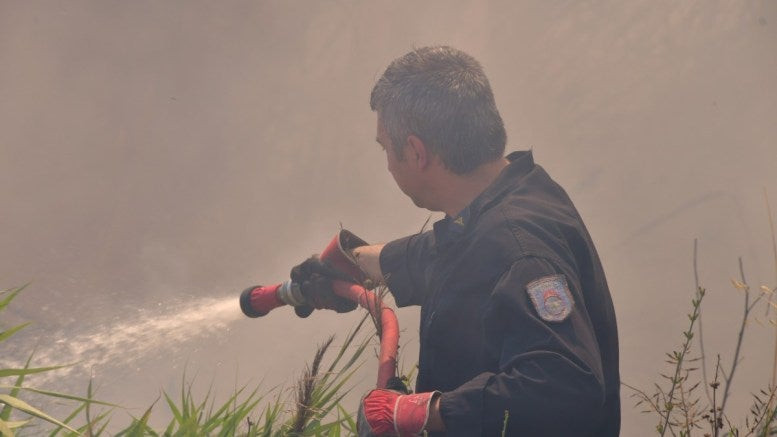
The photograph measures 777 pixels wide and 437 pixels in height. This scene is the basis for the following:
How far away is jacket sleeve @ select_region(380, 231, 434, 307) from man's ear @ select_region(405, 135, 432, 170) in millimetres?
412

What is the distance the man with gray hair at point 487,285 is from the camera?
5.47ft

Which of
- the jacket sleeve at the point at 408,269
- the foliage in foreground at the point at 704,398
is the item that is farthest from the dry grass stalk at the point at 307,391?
the foliage in foreground at the point at 704,398

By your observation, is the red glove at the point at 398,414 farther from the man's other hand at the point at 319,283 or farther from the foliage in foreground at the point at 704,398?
the man's other hand at the point at 319,283

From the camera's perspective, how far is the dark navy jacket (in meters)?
1.66

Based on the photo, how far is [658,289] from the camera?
189 inches

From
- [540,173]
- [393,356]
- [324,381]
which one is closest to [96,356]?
[324,381]

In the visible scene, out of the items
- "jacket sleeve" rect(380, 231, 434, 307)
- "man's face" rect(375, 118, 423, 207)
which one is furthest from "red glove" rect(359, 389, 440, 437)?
"jacket sleeve" rect(380, 231, 434, 307)

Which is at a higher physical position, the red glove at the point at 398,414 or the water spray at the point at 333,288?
the water spray at the point at 333,288

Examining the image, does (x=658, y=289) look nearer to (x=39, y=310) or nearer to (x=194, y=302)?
(x=194, y=302)

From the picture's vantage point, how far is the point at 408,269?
2561 millimetres

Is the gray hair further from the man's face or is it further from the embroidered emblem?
the embroidered emblem

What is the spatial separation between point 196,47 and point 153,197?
134 centimetres

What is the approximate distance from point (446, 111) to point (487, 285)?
0.47 metres

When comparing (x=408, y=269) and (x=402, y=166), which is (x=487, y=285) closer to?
(x=402, y=166)
